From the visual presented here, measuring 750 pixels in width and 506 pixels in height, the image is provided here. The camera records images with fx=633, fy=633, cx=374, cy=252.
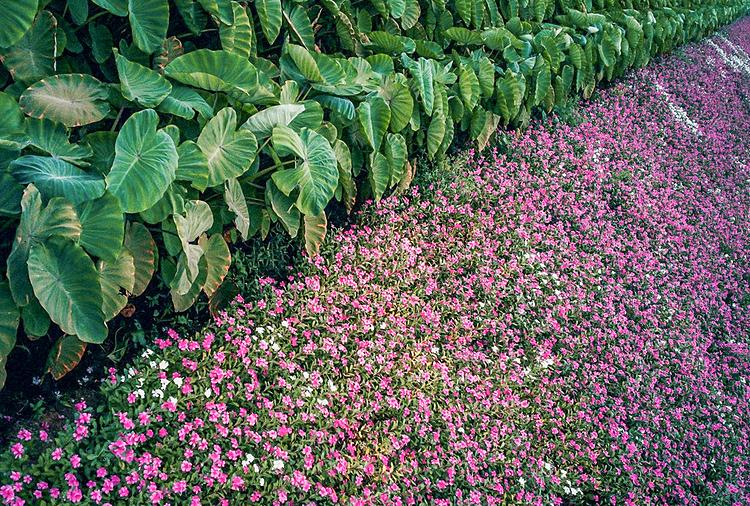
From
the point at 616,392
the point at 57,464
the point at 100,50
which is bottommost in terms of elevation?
the point at 616,392

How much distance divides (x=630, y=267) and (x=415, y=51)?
2.37m

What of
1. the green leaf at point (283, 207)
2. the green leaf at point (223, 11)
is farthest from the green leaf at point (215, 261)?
the green leaf at point (223, 11)

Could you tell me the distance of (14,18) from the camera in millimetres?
2166

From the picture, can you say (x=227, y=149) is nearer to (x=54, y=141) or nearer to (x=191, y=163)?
(x=191, y=163)

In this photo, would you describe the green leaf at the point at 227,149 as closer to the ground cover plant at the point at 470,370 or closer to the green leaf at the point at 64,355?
the ground cover plant at the point at 470,370

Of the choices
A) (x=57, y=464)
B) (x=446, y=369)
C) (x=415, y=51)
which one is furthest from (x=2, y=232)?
(x=415, y=51)

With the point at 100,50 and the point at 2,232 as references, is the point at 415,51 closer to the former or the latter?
the point at 100,50

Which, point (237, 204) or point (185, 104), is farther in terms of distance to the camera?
point (237, 204)

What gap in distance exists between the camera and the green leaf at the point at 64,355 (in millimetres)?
2334

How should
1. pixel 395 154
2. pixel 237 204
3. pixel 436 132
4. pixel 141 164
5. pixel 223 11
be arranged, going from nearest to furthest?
pixel 141 164 → pixel 237 204 → pixel 223 11 → pixel 395 154 → pixel 436 132

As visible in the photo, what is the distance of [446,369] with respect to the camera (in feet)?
10.8

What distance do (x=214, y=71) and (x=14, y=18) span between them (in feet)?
2.74

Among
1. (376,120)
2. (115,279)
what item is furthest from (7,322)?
(376,120)

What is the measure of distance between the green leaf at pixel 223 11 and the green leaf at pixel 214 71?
268 millimetres
